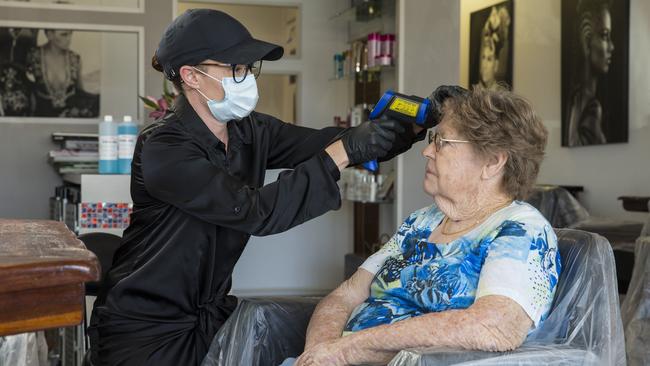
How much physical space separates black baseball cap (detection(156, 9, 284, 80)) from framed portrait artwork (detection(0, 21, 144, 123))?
3261mm

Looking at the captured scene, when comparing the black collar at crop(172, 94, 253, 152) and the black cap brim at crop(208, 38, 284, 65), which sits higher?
the black cap brim at crop(208, 38, 284, 65)

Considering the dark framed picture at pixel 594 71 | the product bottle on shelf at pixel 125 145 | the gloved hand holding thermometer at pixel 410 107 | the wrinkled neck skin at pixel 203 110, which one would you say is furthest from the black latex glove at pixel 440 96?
the dark framed picture at pixel 594 71

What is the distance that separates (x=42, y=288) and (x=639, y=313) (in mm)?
2318

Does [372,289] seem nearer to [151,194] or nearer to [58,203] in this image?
[151,194]

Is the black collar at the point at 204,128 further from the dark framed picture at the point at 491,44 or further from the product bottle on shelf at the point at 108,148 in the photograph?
the dark framed picture at the point at 491,44

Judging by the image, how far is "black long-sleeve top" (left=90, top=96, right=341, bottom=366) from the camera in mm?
1907

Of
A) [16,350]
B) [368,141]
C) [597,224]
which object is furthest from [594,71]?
[16,350]

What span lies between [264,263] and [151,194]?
3.81 meters

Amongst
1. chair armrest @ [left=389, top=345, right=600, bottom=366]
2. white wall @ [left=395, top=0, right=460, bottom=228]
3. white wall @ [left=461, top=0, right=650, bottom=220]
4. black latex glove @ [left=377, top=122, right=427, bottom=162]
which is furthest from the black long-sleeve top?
white wall @ [left=461, top=0, right=650, bottom=220]

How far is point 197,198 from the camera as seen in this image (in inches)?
75.0

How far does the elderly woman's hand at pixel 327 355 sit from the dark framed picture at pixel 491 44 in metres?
4.39

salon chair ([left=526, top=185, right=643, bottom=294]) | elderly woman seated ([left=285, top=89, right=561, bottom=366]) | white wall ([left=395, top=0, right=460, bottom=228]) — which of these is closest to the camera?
elderly woman seated ([left=285, top=89, right=561, bottom=366])

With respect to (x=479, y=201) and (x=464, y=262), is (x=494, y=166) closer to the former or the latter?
(x=479, y=201)

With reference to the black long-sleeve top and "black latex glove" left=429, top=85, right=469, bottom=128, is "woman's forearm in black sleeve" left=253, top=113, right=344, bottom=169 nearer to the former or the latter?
the black long-sleeve top
